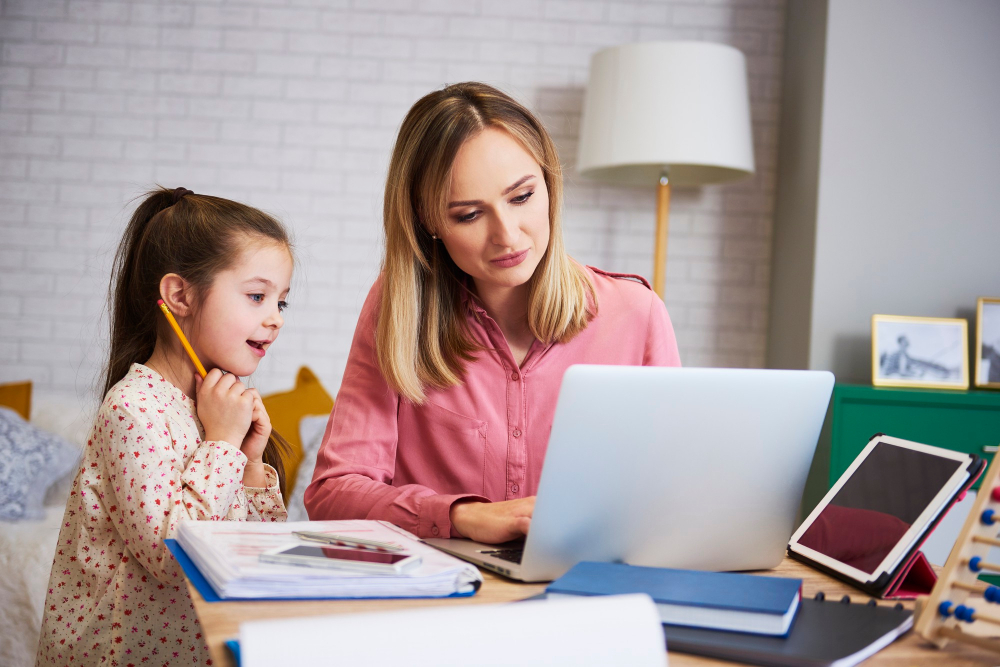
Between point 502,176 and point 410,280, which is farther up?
point 502,176

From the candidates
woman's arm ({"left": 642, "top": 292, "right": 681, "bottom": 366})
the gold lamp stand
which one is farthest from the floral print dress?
the gold lamp stand

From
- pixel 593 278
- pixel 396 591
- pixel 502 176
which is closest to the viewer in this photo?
pixel 396 591

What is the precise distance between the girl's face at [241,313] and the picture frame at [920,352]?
6.72ft

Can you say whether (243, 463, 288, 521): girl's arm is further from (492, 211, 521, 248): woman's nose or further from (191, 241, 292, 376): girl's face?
(492, 211, 521, 248): woman's nose

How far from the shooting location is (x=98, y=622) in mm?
1122

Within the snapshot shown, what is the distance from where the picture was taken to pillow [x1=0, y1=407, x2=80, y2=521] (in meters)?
2.35

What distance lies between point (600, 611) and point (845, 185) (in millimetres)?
2705

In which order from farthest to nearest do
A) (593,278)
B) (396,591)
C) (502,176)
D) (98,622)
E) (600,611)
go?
(593,278), (502,176), (98,622), (396,591), (600,611)

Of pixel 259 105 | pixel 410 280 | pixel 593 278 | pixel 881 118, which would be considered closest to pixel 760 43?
pixel 881 118

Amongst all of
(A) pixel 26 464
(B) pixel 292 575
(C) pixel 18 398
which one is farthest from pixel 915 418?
(C) pixel 18 398

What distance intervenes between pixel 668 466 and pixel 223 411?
27.4 inches

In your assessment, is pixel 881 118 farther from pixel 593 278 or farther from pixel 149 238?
pixel 149 238

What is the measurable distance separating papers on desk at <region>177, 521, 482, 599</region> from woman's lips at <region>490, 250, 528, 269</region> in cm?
57

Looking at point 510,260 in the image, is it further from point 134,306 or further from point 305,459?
point 305,459
